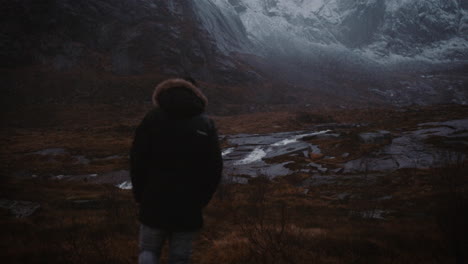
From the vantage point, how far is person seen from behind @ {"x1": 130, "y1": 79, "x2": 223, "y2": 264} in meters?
2.94

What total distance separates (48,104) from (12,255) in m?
64.3

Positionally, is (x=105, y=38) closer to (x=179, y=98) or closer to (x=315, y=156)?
(x=315, y=156)

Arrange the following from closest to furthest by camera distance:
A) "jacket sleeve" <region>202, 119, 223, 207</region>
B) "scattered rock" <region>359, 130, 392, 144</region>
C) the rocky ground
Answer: "jacket sleeve" <region>202, 119, 223, 207</region>
the rocky ground
"scattered rock" <region>359, 130, 392, 144</region>

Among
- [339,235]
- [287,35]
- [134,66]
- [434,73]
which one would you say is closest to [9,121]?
[134,66]

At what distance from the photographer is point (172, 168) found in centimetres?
299

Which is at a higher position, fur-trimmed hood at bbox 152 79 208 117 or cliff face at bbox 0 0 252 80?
cliff face at bbox 0 0 252 80

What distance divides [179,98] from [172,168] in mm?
782

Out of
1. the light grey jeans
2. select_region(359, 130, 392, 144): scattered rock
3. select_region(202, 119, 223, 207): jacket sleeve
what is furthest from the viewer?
select_region(359, 130, 392, 144): scattered rock

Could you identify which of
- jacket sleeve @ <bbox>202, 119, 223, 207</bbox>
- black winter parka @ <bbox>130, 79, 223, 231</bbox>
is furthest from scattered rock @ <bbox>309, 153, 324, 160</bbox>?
black winter parka @ <bbox>130, 79, 223, 231</bbox>

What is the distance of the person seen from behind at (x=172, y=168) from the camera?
116 inches

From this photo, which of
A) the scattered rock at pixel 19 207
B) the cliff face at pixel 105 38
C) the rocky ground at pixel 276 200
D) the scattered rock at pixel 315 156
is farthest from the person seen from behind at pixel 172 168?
the cliff face at pixel 105 38

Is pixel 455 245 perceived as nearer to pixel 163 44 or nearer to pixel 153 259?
pixel 153 259

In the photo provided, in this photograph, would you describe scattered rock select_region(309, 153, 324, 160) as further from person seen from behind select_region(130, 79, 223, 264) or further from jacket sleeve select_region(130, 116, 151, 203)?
jacket sleeve select_region(130, 116, 151, 203)

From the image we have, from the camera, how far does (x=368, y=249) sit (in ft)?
17.3
